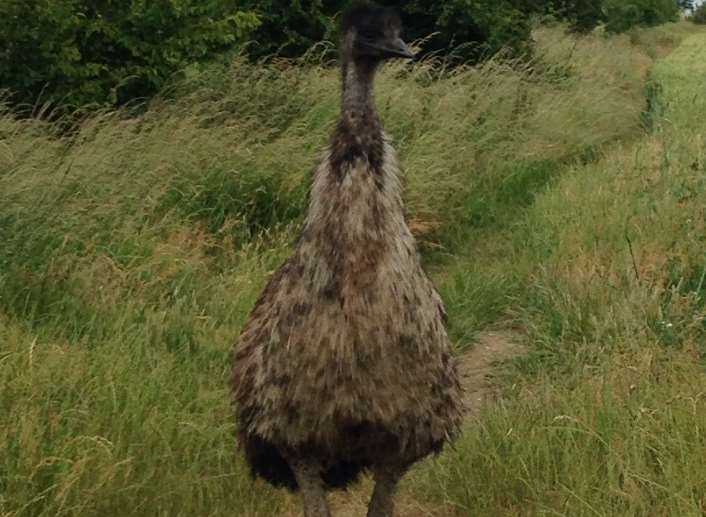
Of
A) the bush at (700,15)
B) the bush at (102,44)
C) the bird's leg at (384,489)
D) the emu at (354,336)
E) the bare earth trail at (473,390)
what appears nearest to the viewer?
the emu at (354,336)

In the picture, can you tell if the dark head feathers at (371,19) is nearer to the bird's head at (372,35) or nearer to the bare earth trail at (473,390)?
the bird's head at (372,35)

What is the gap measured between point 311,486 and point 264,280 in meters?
2.40

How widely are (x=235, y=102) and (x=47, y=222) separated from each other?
118 inches

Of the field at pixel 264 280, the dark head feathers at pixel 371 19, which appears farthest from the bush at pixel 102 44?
the dark head feathers at pixel 371 19

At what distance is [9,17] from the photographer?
6.76 m

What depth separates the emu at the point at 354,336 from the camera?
316 cm

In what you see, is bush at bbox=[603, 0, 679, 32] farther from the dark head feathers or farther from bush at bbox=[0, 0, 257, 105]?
the dark head feathers

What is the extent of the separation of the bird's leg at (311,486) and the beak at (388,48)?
4.09 ft

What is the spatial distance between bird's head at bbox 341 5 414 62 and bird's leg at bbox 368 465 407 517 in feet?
4.06

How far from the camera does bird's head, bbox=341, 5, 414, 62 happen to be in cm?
348

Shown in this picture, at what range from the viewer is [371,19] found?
3.57 m

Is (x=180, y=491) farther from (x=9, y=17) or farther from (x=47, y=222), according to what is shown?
(x=9, y=17)

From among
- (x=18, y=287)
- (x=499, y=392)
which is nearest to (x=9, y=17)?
(x=18, y=287)

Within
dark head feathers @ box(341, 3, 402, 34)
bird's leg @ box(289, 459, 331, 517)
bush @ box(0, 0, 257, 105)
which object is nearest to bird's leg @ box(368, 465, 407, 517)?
bird's leg @ box(289, 459, 331, 517)
